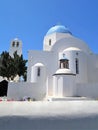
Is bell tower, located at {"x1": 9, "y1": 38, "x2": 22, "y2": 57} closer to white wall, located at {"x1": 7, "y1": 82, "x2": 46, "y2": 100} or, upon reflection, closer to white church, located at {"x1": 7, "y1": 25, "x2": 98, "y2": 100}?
white church, located at {"x1": 7, "y1": 25, "x2": 98, "y2": 100}

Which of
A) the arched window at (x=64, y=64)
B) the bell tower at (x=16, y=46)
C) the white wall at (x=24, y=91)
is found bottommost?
the white wall at (x=24, y=91)

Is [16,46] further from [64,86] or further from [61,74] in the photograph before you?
[64,86]

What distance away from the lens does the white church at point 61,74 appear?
62.7 ft

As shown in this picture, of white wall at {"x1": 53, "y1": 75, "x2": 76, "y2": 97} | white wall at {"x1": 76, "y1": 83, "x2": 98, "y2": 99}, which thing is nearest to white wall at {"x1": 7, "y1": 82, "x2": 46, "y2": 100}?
white wall at {"x1": 53, "y1": 75, "x2": 76, "y2": 97}

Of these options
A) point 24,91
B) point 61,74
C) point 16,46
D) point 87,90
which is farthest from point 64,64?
point 16,46

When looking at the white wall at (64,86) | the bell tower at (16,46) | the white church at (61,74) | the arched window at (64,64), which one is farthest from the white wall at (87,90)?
the bell tower at (16,46)

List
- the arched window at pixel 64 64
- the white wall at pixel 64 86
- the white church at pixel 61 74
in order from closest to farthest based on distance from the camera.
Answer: the white wall at pixel 64 86
the white church at pixel 61 74
the arched window at pixel 64 64

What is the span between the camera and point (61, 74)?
1916 centimetres

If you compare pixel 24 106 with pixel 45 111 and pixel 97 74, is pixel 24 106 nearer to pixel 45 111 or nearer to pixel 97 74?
pixel 45 111

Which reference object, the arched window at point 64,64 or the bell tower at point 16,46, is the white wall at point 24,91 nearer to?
the arched window at point 64,64

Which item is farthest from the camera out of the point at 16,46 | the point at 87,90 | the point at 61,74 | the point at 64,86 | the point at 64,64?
the point at 16,46

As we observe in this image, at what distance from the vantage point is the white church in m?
19.1

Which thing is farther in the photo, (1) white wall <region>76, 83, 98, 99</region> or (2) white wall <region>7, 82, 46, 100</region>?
(2) white wall <region>7, 82, 46, 100</region>

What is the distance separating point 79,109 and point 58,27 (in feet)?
98.6
